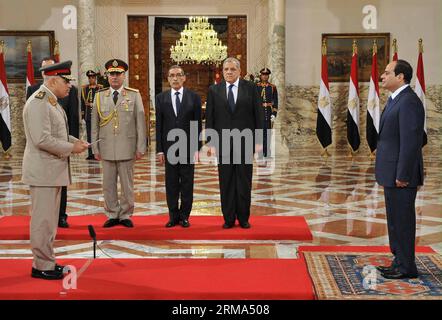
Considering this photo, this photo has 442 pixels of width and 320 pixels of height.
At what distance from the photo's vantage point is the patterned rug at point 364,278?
4.33 m

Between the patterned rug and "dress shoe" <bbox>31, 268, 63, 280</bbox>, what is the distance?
1.85 metres

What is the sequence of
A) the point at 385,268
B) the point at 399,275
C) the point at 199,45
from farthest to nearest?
the point at 199,45 < the point at 385,268 < the point at 399,275

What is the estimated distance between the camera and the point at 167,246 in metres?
6.06

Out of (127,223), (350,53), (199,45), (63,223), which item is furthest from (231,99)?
(199,45)

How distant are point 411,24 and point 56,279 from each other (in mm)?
13692

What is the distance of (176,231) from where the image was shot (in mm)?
6492

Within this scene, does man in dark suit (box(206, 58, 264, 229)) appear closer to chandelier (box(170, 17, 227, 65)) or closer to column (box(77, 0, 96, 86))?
column (box(77, 0, 96, 86))

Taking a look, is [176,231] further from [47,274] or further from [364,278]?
[364,278]

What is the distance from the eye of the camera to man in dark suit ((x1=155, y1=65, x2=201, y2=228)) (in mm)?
6652

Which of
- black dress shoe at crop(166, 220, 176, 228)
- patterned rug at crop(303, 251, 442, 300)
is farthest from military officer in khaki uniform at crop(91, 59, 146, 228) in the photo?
patterned rug at crop(303, 251, 442, 300)

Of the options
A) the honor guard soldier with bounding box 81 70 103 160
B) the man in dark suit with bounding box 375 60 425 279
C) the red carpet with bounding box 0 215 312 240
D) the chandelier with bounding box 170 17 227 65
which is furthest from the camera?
the chandelier with bounding box 170 17 227 65

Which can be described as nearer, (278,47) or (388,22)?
(278,47)

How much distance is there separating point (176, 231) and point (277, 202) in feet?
7.93

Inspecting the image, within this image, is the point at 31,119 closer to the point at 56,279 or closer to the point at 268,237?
the point at 56,279
